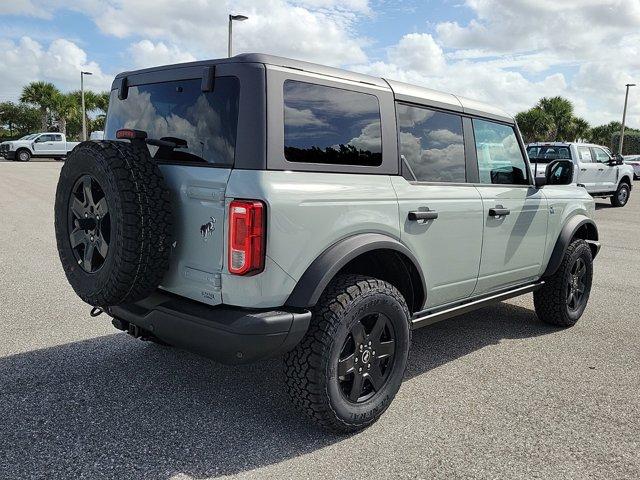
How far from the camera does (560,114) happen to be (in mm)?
43219

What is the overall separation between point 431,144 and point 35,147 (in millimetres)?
32043

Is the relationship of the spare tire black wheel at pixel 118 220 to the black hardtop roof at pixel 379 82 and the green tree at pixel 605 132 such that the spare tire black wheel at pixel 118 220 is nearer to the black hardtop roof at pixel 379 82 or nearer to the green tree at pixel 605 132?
the black hardtop roof at pixel 379 82

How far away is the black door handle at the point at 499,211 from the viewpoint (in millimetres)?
3897

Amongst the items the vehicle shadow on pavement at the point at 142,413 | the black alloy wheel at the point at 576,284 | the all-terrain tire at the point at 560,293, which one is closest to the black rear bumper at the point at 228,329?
the vehicle shadow on pavement at the point at 142,413

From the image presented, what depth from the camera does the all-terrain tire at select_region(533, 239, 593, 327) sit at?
4805 millimetres

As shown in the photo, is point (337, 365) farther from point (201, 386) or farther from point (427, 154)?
point (427, 154)

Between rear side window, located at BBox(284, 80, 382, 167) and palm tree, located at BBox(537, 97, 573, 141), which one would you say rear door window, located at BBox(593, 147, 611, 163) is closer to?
rear side window, located at BBox(284, 80, 382, 167)

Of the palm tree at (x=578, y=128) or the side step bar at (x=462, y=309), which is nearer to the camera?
the side step bar at (x=462, y=309)

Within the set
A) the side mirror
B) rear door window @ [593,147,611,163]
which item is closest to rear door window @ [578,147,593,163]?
rear door window @ [593,147,611,163]

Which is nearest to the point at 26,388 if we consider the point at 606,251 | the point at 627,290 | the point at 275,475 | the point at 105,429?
the point at 105,429

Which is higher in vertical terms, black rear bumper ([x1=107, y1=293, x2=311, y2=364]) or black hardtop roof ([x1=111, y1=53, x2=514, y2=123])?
black hardtop roof ([x1=111, y1=53, x2=514, y2=123])

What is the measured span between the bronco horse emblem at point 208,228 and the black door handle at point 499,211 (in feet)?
6.79

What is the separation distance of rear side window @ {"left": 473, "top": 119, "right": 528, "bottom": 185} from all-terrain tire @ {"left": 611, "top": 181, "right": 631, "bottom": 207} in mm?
13963

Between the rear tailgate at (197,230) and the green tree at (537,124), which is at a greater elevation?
the green tree at (537,124)
